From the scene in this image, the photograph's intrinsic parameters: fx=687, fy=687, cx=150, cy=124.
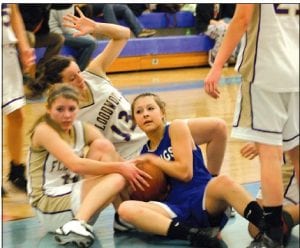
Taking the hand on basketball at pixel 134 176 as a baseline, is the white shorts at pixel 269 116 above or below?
above

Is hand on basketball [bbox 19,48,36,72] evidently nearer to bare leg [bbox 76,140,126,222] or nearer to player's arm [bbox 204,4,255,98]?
bare leg [bbox 76,140,126,222]

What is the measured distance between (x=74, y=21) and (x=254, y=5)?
1.35ft

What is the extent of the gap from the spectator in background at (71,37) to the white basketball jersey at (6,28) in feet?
0.29

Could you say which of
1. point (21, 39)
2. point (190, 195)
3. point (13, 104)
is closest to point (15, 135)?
point (13, 104)

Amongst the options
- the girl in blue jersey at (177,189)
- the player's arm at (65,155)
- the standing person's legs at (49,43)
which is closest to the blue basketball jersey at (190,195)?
the girl in blue jersey at (177,189)

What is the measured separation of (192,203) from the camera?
1648mm

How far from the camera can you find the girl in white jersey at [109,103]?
158 cm

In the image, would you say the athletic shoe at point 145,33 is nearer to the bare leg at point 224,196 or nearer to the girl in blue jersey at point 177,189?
the girl in blue jersey at point 177,189

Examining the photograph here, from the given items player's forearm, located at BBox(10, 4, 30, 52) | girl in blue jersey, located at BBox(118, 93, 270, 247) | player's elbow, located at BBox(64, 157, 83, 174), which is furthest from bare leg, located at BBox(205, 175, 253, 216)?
player's forearm, located at BBox(10, 4, 30, 52)

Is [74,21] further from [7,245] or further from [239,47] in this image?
[7,245]

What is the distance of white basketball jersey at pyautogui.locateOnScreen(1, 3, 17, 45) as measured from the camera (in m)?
1.49

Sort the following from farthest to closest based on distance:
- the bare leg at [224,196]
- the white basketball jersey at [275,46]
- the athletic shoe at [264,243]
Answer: the bare leg at [224,196], the athletic shoe at [264,243], the white basketball jersey at [275,46]

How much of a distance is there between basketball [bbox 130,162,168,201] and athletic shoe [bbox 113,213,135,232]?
6cm

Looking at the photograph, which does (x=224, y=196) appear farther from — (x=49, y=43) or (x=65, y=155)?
(x=49, y=43)
